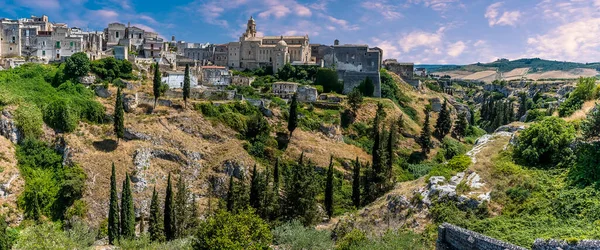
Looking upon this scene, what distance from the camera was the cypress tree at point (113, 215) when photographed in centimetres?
3372

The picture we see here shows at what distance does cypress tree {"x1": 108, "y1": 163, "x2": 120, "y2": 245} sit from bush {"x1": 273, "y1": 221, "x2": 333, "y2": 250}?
13.9m

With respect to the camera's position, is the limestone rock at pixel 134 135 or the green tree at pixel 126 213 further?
the limestone rock at pixel 134 135

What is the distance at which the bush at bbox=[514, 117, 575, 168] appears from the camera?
80.9 feet

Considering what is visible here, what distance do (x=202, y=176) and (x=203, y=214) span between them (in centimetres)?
473

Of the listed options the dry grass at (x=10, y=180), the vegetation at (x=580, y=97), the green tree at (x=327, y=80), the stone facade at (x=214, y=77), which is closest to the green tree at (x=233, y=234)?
the dry grass at (x=10, y=180)

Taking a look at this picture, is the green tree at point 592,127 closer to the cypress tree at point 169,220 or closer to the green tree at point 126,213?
the cypress tree at point 169,220

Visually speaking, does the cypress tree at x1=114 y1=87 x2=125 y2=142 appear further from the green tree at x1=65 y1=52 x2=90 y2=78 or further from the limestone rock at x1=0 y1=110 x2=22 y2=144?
the green tree at x1=65 y1=52 x2=90 y2=78

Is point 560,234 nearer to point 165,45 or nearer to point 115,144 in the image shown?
point 115,144

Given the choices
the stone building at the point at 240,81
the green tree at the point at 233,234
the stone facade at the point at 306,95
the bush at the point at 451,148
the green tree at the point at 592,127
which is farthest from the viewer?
the stone building at the point at 240,81

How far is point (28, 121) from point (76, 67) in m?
→ 11.2

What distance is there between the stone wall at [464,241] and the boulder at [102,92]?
4371 centimetres

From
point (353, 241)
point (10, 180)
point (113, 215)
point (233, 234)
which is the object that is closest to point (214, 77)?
point (10, 180)

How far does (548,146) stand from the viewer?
82.3ft

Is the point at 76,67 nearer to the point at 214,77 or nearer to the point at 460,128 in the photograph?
the point at 214,77
